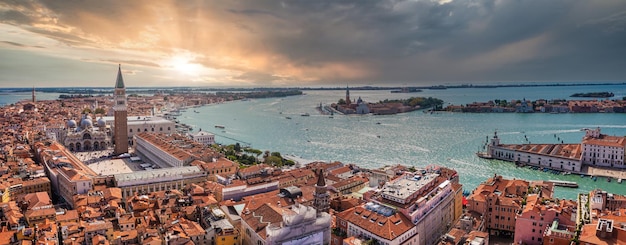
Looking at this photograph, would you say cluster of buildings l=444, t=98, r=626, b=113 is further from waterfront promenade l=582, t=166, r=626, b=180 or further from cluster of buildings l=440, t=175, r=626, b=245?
cluster of buildings l=440, t=175, r=626, b=245

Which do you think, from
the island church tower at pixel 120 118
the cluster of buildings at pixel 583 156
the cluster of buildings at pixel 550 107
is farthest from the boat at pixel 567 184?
the cluster of buildings at pixel 550 107

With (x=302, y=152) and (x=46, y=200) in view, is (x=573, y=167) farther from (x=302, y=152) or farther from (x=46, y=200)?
(x=46, y=200)

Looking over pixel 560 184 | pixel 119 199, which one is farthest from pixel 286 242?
pixel 560 184

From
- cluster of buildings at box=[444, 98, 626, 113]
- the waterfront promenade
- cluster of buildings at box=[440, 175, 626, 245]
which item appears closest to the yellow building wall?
cluster of buildings at box=[440, 175, 626, 245]

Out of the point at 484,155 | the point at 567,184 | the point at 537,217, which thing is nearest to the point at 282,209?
the point at 537,217

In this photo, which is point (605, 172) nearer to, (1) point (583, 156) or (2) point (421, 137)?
(1) point (583, 156)

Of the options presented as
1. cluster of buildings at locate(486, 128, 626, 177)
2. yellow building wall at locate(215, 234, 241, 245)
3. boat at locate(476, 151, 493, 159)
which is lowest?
yellow building wall at locate(215, 234, 241, 245)

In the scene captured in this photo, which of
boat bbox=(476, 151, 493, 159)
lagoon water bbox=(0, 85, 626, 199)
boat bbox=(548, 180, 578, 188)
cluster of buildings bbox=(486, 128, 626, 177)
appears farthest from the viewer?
boat bbox=(476, 151, 493, 159)

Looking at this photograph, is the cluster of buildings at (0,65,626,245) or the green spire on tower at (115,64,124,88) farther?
the green spire on tower at (115,64,124,88)

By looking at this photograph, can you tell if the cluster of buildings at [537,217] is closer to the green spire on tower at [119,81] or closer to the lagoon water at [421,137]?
the lagoon water at [421,137]
